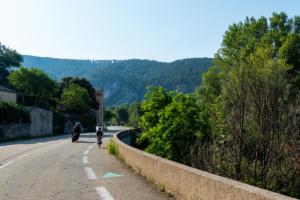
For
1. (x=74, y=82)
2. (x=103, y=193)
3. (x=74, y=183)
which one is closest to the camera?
(x=103, y=193)

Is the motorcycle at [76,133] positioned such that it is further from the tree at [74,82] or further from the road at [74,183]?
the tree at [74,82]

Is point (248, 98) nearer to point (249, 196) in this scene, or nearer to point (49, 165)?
point (249, 196)

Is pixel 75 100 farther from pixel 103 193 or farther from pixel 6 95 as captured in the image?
pixel 103 193

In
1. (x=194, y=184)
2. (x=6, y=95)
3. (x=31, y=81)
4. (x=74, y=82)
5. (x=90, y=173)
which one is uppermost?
(x=74, y=82)

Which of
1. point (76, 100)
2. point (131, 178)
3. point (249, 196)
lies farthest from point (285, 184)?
point (76, 100)

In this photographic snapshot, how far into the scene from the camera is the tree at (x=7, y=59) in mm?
102250

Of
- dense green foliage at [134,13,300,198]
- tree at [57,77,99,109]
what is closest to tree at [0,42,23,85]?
tree at [57,77,99,109]

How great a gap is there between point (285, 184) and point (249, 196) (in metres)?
6.27

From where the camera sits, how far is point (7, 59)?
10331 centimetres

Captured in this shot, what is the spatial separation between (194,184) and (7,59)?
100882mm

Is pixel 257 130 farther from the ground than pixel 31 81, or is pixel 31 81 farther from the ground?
pixel 31 81

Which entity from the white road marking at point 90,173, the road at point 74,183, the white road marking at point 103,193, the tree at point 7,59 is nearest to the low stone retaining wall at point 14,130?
the road at point 74,183

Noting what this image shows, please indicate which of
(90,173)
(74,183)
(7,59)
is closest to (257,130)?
(74,183)

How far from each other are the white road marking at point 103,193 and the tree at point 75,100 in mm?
88390
